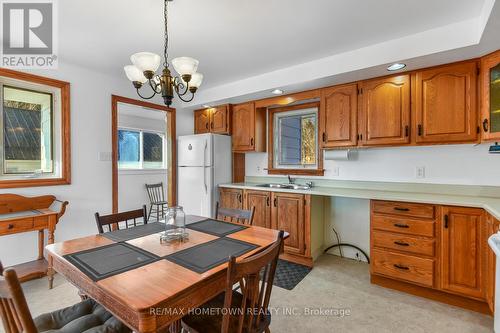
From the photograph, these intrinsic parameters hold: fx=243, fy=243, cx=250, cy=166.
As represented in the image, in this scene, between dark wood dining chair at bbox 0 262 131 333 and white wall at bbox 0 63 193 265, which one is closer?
dark wood dining chair at bbox 0 262 131 333

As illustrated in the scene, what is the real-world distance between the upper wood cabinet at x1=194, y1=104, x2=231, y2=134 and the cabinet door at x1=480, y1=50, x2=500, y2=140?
9.89 feet

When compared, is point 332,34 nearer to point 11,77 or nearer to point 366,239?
point 366,239

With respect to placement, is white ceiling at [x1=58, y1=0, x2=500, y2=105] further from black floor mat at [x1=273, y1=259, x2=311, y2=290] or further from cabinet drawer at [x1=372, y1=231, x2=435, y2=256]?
black floor mat at [x1=273, y1=259, x2=311, y2=290]

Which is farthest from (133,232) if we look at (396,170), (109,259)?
(396,170)

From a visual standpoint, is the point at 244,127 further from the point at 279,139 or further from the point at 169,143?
the point at 169,143

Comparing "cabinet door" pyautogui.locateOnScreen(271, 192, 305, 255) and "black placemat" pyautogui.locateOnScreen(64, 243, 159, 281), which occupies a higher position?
"black placemat" pyautogui.locateOnScreen(64, 243, 159, 281)

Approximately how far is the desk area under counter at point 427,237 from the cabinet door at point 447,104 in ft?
1.95

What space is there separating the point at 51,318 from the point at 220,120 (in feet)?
10.6

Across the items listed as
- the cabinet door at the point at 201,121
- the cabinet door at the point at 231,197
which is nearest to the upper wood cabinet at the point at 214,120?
the cabinet door at the point at 201,121

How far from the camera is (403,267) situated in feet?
7.68

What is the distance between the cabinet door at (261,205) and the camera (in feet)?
10.8

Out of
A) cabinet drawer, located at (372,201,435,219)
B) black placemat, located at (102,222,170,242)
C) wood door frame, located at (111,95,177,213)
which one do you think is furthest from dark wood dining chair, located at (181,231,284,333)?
wood door frame, located at (111,95,177,213)

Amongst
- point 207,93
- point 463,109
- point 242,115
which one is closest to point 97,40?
point 207,93

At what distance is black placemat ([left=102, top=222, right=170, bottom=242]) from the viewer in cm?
163
